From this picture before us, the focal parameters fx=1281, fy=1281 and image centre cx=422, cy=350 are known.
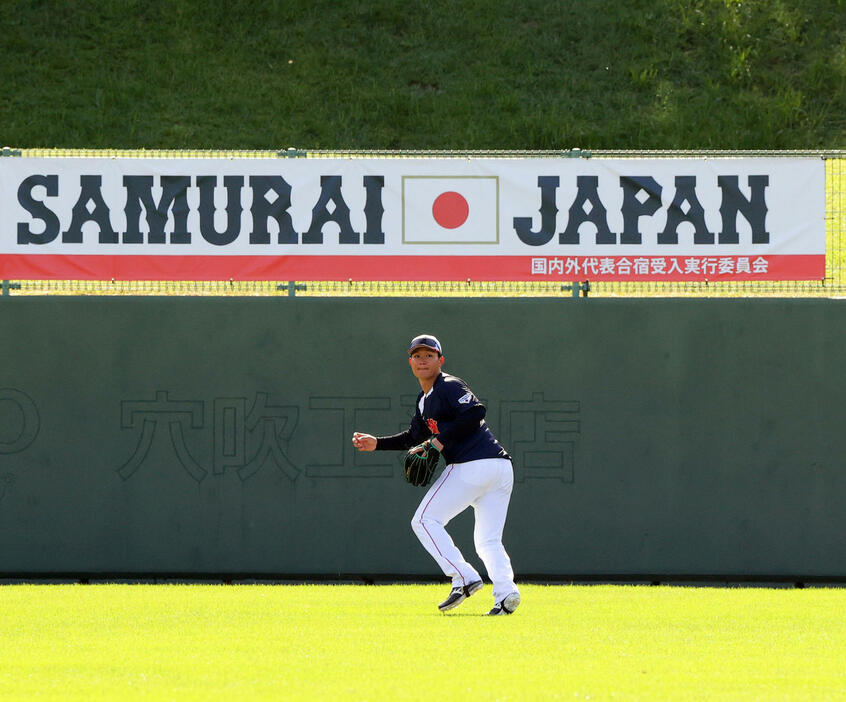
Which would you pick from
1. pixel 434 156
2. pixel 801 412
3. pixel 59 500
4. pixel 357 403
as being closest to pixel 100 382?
pixel 59 500

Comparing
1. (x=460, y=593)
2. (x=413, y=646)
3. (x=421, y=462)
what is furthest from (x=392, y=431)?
(x=413, y=646)

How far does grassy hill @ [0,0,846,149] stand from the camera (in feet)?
86.9

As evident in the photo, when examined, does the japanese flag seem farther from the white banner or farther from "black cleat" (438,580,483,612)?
"black cleat" (438,580,483,612)

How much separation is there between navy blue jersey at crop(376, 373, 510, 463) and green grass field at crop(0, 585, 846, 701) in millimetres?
1141

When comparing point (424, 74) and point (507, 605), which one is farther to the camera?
point (424, 74)

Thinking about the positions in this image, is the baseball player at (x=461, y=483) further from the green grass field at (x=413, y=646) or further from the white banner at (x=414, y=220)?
the white banner at (x=414, y=220)

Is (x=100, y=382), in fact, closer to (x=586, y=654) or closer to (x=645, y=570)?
(x=645, y=570)

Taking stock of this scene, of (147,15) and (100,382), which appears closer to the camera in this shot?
(100,382)

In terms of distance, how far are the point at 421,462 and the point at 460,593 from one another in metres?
0.95

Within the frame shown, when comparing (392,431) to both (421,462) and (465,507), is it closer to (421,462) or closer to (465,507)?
(421,462)

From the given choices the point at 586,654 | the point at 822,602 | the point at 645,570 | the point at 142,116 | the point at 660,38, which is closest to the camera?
the point at 586,654

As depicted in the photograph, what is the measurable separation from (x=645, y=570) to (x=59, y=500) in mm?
5610

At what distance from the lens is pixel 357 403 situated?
12203 mm

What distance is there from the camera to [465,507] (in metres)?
8.86
